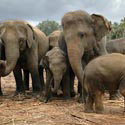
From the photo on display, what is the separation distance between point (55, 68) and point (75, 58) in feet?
1.29

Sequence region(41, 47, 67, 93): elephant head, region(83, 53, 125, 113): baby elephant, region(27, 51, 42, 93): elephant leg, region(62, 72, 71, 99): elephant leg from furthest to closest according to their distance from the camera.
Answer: region(27, 51, 42, 93): elephant leg, region(62, 72, 71, 99): elephant leg, region(41, 47, 67, 93): elephant head, region(83, 53, 125, 113): baby elephant

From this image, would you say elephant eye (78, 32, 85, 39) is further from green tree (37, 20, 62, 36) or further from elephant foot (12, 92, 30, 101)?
green tree (37, 20, 62, 36)

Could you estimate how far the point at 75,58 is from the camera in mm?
5117

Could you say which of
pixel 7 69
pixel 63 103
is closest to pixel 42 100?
pixel 63 103

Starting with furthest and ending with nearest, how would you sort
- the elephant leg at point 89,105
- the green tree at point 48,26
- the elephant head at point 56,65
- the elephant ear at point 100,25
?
the green tree at point 48,26 < the elephant ear at point 100,25 < the elephant head at point 56,65 < the elephant leg at point 89,105

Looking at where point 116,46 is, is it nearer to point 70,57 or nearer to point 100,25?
point 100,25

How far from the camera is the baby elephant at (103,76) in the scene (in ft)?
13.5

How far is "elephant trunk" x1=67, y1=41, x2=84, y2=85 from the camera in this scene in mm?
5039

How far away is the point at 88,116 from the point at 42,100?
5.39ft

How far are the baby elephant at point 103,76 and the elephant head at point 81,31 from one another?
35.0 inches

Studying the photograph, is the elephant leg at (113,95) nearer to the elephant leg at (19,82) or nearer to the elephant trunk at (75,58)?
the elephant trunk at (75,58)

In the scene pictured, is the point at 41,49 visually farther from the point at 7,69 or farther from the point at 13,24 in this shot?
the point at 7,69

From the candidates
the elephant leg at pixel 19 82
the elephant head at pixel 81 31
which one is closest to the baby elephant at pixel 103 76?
the elephant head at pixel 81 31

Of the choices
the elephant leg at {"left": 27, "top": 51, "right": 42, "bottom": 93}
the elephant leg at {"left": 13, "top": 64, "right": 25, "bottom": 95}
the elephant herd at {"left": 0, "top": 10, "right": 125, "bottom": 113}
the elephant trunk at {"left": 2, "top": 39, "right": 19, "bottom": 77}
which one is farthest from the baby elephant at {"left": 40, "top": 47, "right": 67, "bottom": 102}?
the elephant leg at {"left": 13, "top": 64, "right": 25, "bottom": 95}
